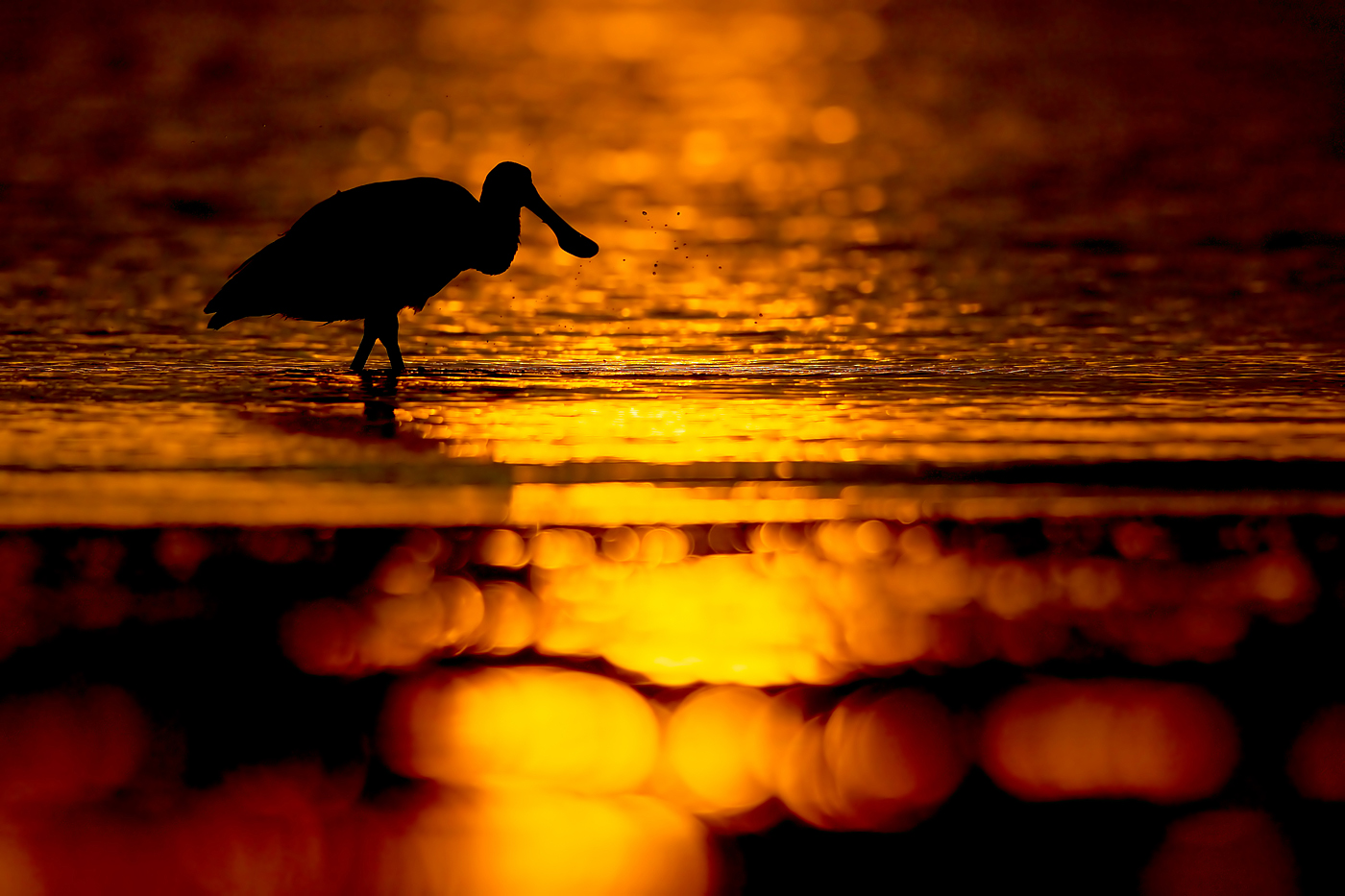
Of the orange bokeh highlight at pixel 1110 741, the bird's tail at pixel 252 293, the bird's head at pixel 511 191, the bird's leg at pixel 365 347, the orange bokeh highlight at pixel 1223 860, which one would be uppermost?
the bird's head at pixel 511 191

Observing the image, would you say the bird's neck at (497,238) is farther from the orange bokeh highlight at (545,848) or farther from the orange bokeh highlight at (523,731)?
the orange bokeh highlight at (545,848)

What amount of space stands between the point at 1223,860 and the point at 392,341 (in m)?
5.33

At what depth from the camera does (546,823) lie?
354 centimetres

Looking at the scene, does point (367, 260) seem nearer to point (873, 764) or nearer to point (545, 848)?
point (873, 764)

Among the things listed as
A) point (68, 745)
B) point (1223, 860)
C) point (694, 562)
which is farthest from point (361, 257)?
point (1223, 860)

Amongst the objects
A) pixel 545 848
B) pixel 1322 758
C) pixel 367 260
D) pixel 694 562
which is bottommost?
pixel 545 848

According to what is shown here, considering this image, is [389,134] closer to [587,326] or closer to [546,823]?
[587,326]

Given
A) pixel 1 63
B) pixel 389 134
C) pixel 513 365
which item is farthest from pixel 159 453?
pixel 1 63

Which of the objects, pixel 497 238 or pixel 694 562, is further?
pixel 497 238

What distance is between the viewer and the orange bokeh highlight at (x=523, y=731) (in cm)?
377

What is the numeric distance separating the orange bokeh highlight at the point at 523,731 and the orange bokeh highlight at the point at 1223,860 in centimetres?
98

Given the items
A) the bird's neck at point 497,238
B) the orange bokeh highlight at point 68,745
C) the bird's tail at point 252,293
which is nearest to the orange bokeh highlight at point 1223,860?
the orange bokeh highlight at point 68,745

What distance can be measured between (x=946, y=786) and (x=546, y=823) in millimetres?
756

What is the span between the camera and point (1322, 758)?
378cm
